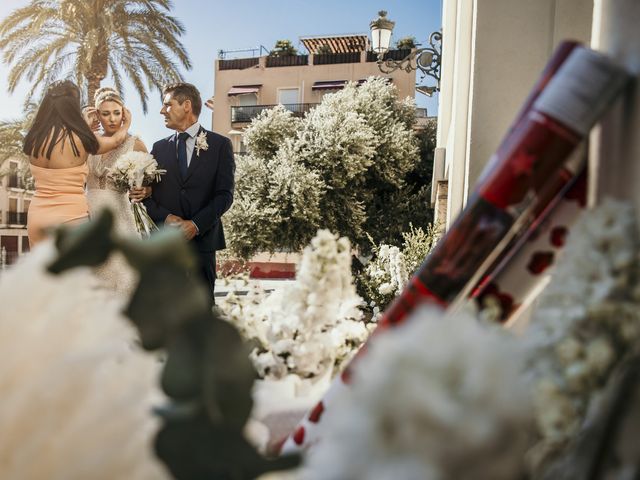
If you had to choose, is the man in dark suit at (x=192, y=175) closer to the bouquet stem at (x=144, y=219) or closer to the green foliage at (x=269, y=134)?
the bouquet stem at (x=144, y=219)

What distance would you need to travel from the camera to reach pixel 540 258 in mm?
658

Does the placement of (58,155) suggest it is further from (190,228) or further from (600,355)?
(600,355)

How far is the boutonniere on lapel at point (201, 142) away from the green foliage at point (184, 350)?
187 inches

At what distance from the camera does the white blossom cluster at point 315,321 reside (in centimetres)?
109

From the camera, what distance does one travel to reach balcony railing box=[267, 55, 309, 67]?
1420 inches

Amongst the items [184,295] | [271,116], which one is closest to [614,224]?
[184,295]

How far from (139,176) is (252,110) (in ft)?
103

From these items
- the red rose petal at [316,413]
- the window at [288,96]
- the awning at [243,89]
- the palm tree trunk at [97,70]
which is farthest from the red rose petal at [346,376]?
the window at [288,96]

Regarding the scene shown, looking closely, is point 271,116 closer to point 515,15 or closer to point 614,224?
point 515,15

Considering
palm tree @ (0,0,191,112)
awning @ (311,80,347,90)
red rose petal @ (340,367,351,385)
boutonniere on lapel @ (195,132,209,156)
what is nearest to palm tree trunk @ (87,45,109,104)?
palm tree @ (0,0,191,112)

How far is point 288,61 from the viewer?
3634 cm

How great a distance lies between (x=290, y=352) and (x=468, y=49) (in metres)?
3.45

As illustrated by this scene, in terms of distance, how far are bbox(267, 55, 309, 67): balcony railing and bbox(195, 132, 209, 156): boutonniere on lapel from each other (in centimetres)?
3227

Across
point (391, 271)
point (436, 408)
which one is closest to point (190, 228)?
point (391, 271)
